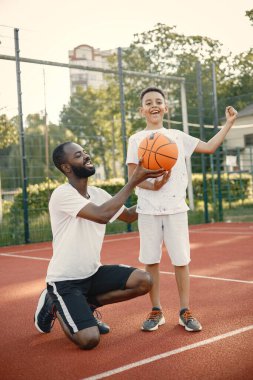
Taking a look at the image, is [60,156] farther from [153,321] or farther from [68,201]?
[153,321]

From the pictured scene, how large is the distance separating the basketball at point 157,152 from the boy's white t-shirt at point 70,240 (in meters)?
0.50

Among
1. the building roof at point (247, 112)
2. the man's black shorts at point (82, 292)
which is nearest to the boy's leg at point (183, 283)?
the man's black shorts at point (82, 292)

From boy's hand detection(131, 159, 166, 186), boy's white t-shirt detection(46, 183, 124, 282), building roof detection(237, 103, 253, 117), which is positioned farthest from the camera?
building roof detection(237, 103, 253, 117)

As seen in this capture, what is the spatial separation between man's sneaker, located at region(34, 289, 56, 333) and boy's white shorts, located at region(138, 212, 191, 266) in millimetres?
758

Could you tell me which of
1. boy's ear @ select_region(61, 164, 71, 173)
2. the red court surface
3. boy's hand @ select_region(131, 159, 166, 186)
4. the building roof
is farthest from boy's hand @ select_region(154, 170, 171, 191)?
the building roof

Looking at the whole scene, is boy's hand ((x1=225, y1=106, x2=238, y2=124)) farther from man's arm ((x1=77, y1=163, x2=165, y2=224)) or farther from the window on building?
the window on building

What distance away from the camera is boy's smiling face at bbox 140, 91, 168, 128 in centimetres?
383

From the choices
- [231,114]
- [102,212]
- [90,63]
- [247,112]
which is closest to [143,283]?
[102,212]

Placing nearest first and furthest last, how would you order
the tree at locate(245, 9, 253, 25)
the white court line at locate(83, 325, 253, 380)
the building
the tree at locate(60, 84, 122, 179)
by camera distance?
the white court line at locate(83, 325, 253, 380) < the building < the tree at locate(60, 84, 122, 179) < the tree at locate(245, 9, 253, 25)

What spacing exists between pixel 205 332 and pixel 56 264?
1122 mm

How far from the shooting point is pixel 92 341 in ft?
10.9

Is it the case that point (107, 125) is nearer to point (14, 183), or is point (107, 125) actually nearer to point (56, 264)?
point (14, 183)

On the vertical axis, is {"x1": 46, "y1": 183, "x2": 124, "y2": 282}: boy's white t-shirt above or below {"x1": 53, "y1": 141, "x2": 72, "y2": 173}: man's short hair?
below

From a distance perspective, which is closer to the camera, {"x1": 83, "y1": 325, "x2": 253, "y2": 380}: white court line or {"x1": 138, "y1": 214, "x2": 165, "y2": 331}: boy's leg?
{"x1": 83, "y1": 325, "x2": 253, "y2": 380}: white court line
